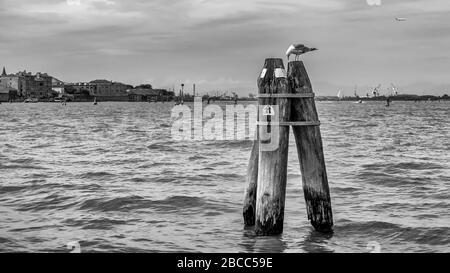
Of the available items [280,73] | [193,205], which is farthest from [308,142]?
[193,205]

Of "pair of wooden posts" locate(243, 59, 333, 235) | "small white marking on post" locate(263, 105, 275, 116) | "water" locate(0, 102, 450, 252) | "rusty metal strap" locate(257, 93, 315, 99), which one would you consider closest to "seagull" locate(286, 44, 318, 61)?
"pair of wooden posts" locate(243, 59, 333, 235)

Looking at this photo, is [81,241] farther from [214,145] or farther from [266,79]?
[214,145]

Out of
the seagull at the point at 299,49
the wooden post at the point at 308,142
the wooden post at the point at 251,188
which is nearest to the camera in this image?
the wooden post at the point at 308,142

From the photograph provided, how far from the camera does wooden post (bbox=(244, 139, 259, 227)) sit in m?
10.4

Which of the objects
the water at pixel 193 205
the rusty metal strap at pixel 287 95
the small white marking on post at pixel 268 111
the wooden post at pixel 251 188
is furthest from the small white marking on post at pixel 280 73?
the water at pixel 193 205

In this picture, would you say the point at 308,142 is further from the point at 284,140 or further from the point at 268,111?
the point at 268,111

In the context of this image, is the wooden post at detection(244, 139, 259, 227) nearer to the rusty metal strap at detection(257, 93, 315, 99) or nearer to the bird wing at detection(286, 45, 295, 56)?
the rusty metal strap at detection(257, 93, 315, 99)

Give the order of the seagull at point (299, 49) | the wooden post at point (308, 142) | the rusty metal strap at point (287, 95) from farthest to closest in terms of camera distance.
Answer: the seagull at point (299, 49), the wooden post at point (308, 142), the rusty metal strap at point (287, 95)

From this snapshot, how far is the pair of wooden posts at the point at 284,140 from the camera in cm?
949

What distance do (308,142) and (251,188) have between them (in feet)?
4.99

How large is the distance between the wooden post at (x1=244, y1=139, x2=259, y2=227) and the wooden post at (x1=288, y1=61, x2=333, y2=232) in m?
0.82

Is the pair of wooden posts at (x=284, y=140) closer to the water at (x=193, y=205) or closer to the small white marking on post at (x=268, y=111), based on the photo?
the small white marking on post at (x=268, y=111)
